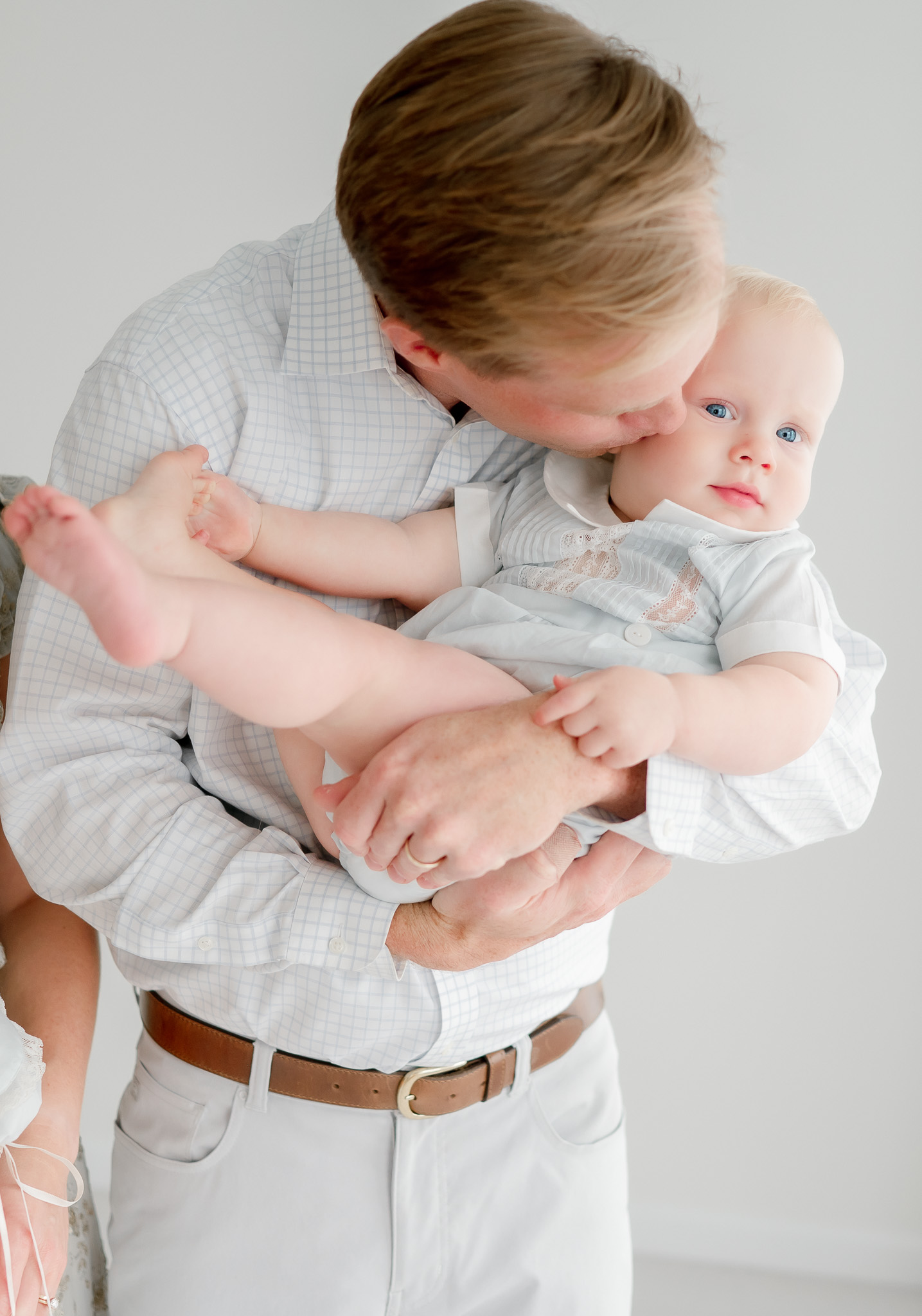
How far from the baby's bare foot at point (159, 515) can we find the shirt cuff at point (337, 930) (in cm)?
37

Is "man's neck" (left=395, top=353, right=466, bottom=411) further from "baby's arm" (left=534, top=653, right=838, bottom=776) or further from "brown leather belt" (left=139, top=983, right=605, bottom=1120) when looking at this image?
"brown leather belt" (left=139, top=983, right=605, bottom=1120)

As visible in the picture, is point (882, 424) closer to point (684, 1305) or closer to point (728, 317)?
point (728, 317)

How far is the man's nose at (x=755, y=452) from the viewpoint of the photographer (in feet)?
3.61

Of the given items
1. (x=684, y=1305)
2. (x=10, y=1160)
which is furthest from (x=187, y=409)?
(x=684, y=1305)

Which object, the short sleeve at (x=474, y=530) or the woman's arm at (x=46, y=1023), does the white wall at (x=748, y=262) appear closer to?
the short sleeve at (x=474, y=530)

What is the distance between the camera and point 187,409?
1.05 metres

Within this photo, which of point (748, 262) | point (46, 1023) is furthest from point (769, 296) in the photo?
point (46, 1023)

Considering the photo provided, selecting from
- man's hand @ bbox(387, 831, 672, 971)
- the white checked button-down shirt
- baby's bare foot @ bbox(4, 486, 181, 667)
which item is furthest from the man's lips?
baby's bare foot @ bbox(4, 486, 181, 667)

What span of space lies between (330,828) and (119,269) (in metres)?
1.45

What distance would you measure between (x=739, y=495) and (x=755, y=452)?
49 millimetres

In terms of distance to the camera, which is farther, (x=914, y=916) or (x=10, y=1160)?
(x=914, y=916)

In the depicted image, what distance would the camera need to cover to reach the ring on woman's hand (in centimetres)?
→ 93

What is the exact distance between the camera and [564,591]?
112cm

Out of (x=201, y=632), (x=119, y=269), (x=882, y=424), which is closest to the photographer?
(x=201, y=632)
